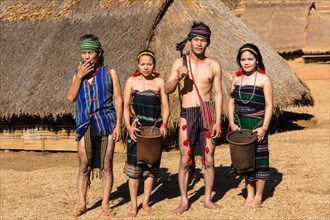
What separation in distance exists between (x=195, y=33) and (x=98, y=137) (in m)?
1.45

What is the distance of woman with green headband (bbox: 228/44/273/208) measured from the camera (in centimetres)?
531

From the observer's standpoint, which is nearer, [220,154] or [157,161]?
[157,161]

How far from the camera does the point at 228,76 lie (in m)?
9.15

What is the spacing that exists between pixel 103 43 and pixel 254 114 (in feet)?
16.5

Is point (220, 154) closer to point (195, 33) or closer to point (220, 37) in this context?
point (220, 37)

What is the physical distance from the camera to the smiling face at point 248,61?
210 inches

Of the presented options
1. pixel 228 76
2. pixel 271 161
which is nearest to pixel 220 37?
pixel 228 76

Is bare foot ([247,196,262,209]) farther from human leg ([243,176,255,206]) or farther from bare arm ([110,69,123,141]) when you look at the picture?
bare arm ([110,69,123,141])

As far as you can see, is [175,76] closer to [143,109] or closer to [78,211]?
[143,109]

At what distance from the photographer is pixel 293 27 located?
71.4ft

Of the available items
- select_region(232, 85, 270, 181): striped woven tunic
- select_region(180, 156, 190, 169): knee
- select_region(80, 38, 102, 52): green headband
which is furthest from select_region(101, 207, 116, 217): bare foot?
select_region(80, 38, 102, 52): green headband

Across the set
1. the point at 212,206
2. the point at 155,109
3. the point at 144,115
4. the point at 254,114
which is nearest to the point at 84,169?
the point at 144,115

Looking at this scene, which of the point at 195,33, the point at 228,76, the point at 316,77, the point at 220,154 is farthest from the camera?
the point at 316,77

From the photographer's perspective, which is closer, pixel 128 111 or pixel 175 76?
pixel 175 76
